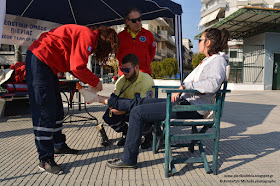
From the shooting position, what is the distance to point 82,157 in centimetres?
310

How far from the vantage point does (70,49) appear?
254 centimetres

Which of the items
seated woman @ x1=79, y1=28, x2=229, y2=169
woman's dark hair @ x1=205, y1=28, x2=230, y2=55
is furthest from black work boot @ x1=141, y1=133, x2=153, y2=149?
woman's dark hair @ x1=205, y1=28, x2=230, y2=55

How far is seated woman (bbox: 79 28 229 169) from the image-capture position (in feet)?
8.07

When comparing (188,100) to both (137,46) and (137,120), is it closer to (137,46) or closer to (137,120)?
(137,120)

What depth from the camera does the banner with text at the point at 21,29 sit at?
184 inches

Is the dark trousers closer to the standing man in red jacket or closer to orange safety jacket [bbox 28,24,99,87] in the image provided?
orange safety jacket [bbox 28,24,99,87]

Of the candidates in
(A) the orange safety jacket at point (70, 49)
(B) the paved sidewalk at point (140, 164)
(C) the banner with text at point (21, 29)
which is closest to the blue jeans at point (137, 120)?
(B) the paved sidewalk at point (140, 164)

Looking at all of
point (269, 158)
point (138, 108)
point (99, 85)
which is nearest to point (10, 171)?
point (99, 85)

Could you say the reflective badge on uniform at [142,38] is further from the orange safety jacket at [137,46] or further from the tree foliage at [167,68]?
the tree foliage at [167,68]

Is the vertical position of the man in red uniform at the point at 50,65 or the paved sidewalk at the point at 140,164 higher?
the man in red uniform at the point at 50,65

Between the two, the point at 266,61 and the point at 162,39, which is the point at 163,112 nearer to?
the point at 266,61

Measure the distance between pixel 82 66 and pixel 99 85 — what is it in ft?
1.05

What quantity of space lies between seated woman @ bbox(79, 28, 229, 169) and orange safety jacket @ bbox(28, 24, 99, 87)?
342 mm

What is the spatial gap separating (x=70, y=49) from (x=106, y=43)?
1.30 ft
